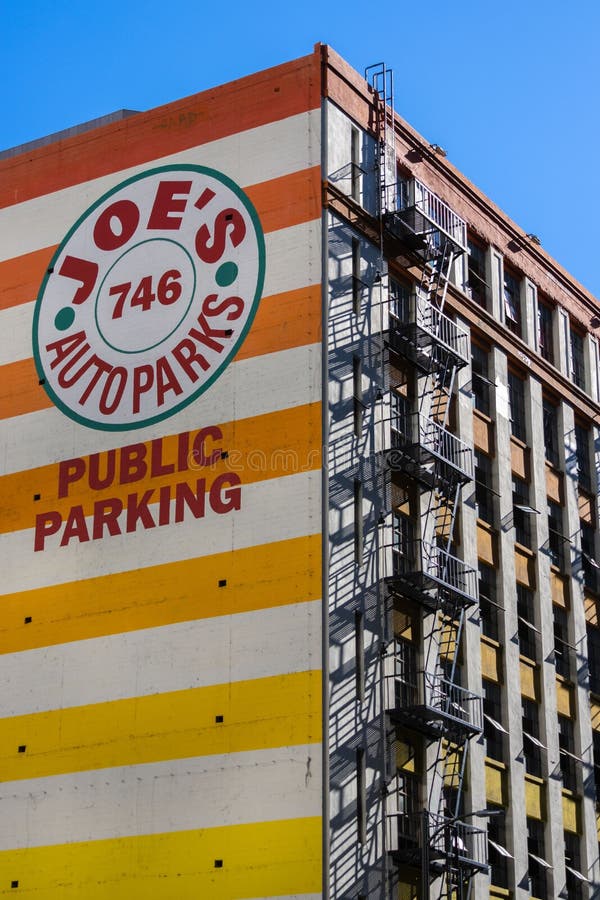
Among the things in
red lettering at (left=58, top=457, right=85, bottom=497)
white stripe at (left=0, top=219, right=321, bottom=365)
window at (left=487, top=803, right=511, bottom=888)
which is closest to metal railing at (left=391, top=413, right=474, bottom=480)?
white stripe at (left=0, top=219, right=321, bottom=365)

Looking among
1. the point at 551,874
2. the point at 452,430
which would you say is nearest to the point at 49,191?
the point at 452,430

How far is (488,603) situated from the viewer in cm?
6250

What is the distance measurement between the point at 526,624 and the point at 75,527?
18.1 meters

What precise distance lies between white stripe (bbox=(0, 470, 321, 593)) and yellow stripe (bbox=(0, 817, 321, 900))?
30.5 feet

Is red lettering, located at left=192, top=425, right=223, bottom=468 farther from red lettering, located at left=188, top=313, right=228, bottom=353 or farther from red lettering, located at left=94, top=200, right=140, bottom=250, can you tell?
red lettering, located at left=94, top=200, right=140, bottom=250

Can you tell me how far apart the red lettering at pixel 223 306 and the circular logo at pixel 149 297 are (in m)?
0.05

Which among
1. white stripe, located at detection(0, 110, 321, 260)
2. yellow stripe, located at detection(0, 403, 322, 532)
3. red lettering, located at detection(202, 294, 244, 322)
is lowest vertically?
yellow stripe, located at detection(0, 403, 322, 532)

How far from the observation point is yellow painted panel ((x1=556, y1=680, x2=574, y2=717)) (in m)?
64.9

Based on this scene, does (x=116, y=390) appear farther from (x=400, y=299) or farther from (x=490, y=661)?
(x=490, y=661)

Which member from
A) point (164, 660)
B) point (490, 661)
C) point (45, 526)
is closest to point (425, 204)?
point (490, 661)

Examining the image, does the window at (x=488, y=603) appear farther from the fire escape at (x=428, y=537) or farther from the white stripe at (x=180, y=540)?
the white stripe at (x=180, y=540)

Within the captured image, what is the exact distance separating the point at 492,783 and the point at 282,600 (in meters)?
12.3

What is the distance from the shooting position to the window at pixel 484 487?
6369 centimetres

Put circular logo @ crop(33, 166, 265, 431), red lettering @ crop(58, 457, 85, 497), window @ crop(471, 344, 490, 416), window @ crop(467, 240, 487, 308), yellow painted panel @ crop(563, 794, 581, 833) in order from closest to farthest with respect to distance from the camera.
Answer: circular logo @ crop(33, 166, 265, 431) → red lettering @ crop(58, 457, 85, 497) → yellow painted panel @ crop(563, 794, 581, 833) → window @ crop(471, 344, 490, 416) → window @ crop(467, 240, 487, 308)
